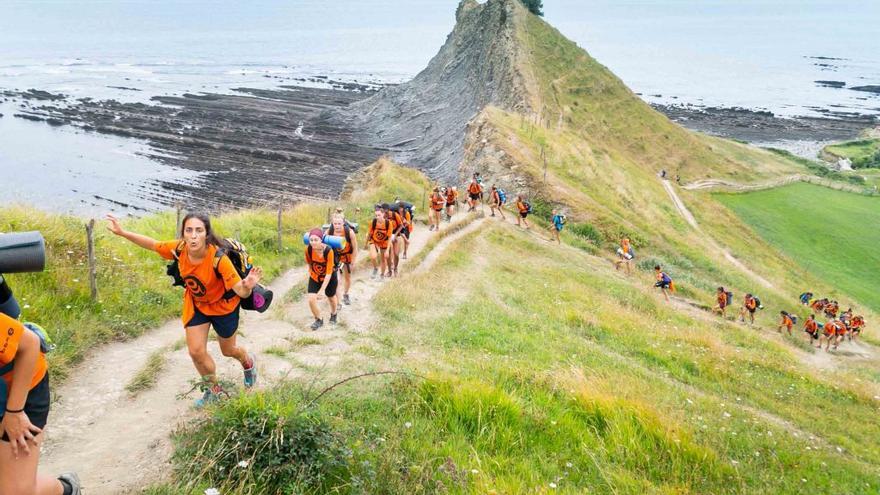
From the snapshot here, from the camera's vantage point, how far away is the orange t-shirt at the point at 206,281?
21.2ft

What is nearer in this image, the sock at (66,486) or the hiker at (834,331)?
the sock at (66,486)

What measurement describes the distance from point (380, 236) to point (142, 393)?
8054 millimetres

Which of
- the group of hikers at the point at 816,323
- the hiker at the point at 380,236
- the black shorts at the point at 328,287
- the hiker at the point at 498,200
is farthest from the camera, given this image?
the hiker at the point at 498,200

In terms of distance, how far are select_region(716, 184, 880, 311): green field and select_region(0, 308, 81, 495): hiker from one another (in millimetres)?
38608

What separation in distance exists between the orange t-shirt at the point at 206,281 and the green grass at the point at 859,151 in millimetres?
88151

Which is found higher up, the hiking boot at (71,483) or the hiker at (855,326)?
the hiking boot at (71,483)

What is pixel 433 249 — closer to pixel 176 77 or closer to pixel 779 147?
pixel 779 147

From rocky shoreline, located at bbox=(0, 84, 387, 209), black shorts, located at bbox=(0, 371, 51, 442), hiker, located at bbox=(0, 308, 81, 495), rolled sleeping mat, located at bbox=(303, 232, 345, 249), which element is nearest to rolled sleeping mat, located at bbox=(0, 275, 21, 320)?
hiker, located at bbox=(0, 308, 81, 495)

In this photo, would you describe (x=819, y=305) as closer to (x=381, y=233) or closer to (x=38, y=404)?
(x=381, y=233)

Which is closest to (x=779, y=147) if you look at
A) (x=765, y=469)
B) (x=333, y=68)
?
(x=333, y=68)

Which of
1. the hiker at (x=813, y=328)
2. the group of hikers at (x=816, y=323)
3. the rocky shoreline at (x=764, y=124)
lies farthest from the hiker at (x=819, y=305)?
the rocky shoreline at (x=764, y=124)

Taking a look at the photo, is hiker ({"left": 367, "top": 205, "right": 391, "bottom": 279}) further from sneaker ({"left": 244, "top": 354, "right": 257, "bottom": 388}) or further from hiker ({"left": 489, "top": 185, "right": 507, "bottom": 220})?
hiker ({"left": 489, "top": 185, "right": 507, "bottom": 220})

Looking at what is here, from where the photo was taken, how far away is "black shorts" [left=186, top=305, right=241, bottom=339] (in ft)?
22.3

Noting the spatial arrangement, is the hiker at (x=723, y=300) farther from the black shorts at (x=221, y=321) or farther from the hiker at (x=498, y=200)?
the black shorts at (x=221, y=321)
